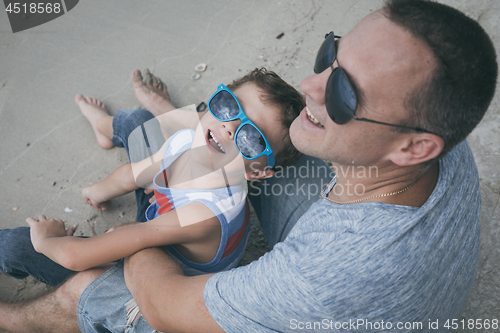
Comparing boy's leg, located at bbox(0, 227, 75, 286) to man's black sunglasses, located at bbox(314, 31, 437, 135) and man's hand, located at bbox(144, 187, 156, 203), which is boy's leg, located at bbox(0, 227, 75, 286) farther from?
man's black sunglasses, located at bbox(314, 31, 437, 135)

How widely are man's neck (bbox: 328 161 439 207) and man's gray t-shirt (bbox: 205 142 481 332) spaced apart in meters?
0.05

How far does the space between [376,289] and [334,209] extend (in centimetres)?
37

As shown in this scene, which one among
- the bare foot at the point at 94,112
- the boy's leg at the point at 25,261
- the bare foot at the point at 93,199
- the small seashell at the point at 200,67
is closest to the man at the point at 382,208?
the boy's leg at the point at 25,261

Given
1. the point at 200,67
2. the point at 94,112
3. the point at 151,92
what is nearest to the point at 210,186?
the point at 151,92

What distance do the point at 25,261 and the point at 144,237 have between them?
85cm

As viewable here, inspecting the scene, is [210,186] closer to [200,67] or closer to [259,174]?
[259,174]

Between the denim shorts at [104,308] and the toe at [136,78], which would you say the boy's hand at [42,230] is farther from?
the toe at [136,78]

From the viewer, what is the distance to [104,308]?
5.44 ft

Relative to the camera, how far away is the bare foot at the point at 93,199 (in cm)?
243

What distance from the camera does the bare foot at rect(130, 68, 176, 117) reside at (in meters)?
2.79

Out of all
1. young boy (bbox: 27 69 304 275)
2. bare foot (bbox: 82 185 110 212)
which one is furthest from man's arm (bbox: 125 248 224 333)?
bare foot (bbox: 82 185 110 212)

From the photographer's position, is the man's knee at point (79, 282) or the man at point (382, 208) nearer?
the man at point (382, 208)

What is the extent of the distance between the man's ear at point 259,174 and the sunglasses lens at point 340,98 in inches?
26.3

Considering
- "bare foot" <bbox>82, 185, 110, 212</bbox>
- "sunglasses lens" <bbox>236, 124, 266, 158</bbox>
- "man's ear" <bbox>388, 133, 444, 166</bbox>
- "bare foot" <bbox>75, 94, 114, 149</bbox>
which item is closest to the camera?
"man's ear" <bbox>388, 133, 444, 166</bbox>
